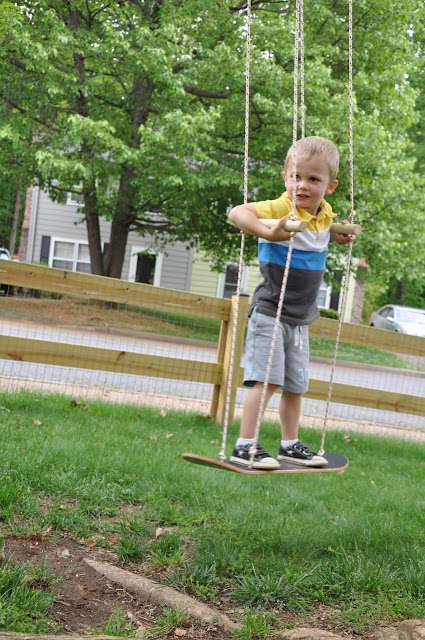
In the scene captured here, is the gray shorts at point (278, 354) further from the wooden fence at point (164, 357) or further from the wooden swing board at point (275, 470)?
the wooden fence at point (164, 357)

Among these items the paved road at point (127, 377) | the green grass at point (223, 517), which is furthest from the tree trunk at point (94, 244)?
the green grass at point (223, 517)

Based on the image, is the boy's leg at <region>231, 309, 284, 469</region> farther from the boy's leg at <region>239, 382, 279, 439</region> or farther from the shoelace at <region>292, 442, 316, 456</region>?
the shoelace at <region>292, 442, 316, 456</region>

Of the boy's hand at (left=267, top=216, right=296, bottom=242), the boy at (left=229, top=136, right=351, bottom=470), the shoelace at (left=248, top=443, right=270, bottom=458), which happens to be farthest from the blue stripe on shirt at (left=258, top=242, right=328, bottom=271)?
the shoelace at (left=248, top=443, right=270, bottom=458)

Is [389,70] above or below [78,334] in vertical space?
above

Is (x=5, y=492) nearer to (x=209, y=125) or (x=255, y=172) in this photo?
(x=209, y=125)

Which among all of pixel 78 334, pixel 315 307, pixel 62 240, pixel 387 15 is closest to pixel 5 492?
pixel 315 307

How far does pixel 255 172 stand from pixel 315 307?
14180 millimetres

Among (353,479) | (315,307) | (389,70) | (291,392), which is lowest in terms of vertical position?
(353,479)

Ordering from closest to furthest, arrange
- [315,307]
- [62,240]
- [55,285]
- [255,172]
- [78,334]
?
[315,307], [55,285], [78,334], [255,172], [62,240]

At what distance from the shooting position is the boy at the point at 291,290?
12.4ft

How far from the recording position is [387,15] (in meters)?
18.0

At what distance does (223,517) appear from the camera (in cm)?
464

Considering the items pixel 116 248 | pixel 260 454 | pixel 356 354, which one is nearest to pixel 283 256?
pixel 260 454

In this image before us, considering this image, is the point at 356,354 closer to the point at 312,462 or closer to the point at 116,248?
the point at 116,248
